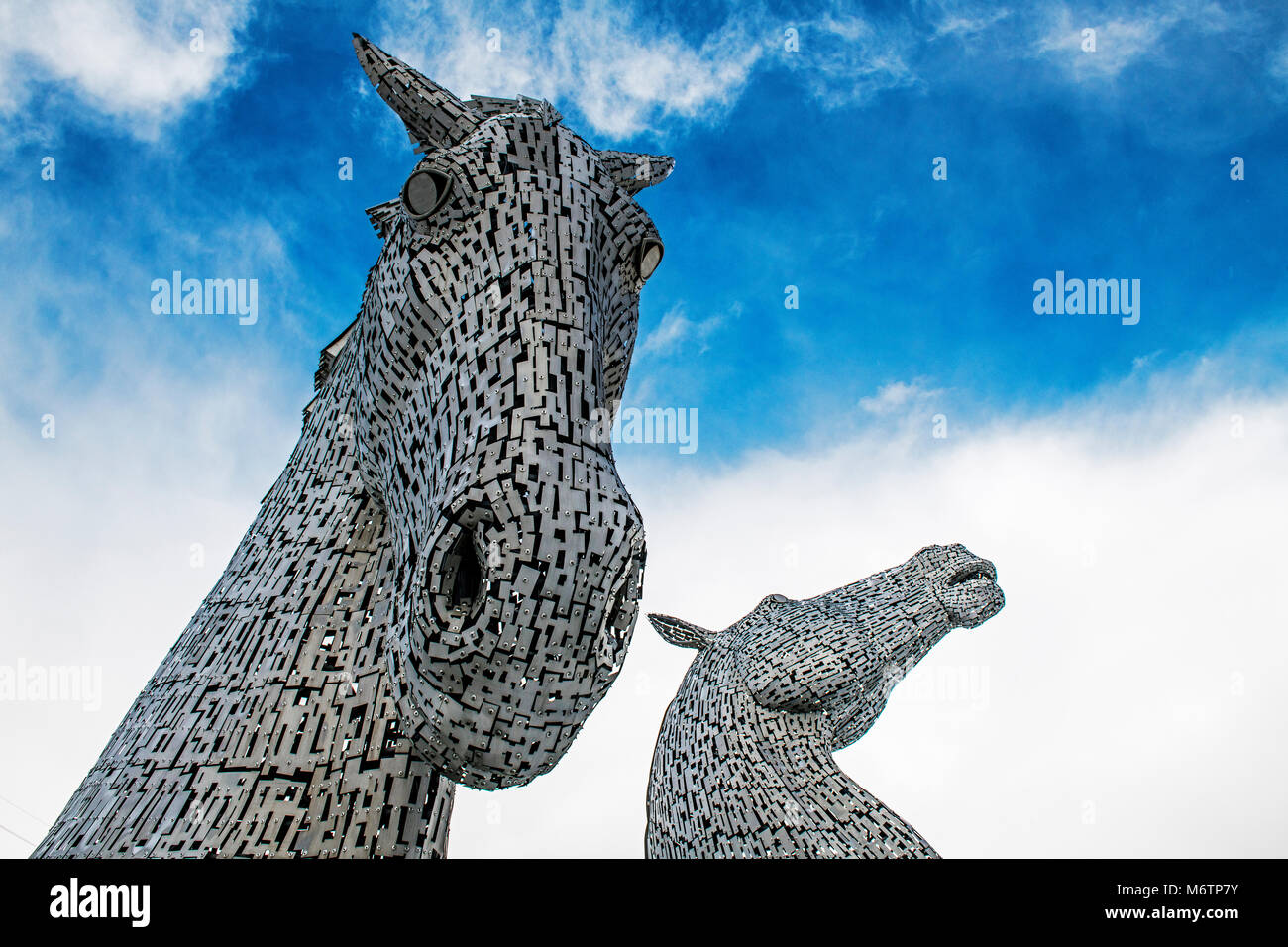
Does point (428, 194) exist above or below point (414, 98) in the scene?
below

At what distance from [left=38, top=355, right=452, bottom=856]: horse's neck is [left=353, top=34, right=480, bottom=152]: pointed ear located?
2.65 feet

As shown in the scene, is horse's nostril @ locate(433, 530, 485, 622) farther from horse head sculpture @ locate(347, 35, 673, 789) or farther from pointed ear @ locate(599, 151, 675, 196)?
pointed ear @ locate(599, 151, 675, 196)

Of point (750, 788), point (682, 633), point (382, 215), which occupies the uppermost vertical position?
point (382, 215)

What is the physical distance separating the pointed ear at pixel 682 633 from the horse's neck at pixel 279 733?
3.32m

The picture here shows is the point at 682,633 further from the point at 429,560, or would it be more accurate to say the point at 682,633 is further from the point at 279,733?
the point at 429,560

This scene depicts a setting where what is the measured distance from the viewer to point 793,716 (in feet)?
13.2

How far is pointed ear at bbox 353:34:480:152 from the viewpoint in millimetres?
1823

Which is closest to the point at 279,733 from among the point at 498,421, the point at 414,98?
the point at 498,421

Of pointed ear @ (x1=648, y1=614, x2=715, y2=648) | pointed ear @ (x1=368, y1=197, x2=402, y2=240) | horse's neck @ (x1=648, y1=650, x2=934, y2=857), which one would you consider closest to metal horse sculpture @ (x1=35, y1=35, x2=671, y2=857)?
pointed ear @ (x1=368, y1=197, x2=402, y2=240)

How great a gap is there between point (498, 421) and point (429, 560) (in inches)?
10.0

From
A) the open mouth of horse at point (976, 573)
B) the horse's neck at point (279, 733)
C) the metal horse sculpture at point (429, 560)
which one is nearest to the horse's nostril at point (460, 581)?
the metal horse sculpture at point (429, 560)

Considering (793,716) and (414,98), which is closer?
(414,98)
